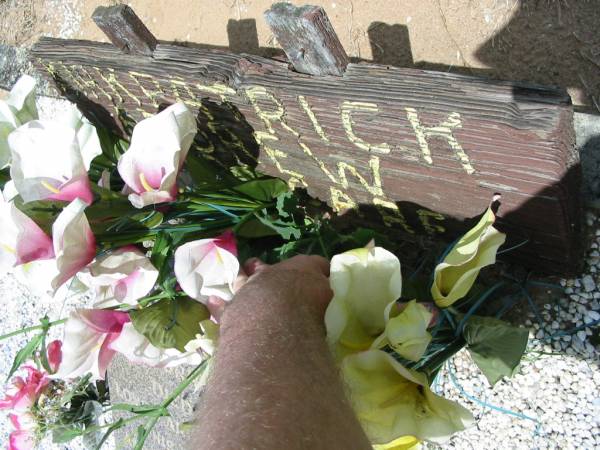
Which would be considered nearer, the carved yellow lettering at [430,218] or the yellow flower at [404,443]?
the yellow flower at [404,443]

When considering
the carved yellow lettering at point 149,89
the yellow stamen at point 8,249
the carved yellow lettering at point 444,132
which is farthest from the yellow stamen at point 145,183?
the carved yellow lettering at point 444,132

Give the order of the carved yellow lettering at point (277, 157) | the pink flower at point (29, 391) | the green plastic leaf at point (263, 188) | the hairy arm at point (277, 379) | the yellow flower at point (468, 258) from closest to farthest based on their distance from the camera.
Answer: the hairy arm at point (277, 379)
the yellow flower at point (468, 258)
the carved yellow lettering at point (277, 157)
the green plastic leaf at point (263, 188)
the pink flower at point (29, 391)

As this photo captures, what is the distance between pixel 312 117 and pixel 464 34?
49 centimetres

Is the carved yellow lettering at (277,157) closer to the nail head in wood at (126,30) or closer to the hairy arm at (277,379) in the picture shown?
the nail head in wood at (126,30)

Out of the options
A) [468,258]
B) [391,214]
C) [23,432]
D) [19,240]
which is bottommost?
[23,432]

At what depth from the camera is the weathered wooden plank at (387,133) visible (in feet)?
2.81

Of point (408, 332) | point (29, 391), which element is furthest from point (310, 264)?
point (29, 391)

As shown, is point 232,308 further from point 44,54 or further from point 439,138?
point 44,54

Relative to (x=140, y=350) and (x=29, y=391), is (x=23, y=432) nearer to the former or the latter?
(x=29, y=391)

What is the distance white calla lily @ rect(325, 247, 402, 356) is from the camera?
804mm

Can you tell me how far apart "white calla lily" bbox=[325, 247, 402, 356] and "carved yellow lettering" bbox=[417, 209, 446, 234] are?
33cm

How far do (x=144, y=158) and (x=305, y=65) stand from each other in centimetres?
30

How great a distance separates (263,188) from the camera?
54.5 inches

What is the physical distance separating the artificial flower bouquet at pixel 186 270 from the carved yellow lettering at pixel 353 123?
213mm
